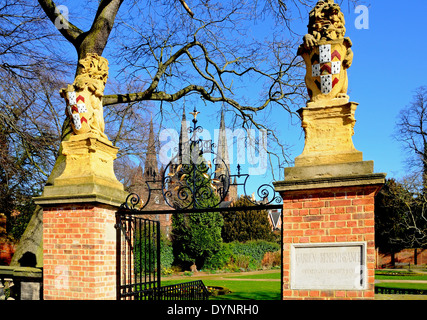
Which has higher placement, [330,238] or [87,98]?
[87,98]

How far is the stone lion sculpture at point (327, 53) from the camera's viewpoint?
442cm

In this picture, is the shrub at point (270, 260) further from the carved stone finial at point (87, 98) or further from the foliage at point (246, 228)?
the carved stone finial at point (87, 98)

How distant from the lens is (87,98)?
5.41 metres

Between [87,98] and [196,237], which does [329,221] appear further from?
[196,237]

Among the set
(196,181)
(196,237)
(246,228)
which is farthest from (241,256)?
(196,181)

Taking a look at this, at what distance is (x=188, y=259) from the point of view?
26.2 meters

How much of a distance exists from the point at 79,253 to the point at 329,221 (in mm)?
3177

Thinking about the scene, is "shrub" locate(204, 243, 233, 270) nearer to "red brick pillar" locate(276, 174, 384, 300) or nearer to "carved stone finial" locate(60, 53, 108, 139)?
"carved stone finial" locate(60, 53, 108, 139)

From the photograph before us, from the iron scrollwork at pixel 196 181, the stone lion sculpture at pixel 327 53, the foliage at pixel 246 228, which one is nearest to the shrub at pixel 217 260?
the foliage at pixel 246 228

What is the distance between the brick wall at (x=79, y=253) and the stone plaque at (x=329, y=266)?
2.50m

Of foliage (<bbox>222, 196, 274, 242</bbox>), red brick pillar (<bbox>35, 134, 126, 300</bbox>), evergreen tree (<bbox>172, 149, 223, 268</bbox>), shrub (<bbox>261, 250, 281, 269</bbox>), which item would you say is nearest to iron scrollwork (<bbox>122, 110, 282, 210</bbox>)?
red brick pillar (<bbox>35, 134, 126, 300</bbox>)
